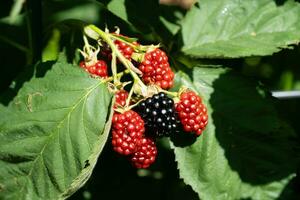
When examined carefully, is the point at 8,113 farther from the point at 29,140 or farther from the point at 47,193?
the point at 47,193

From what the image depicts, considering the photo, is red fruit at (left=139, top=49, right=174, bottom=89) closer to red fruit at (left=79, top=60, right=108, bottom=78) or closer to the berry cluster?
the berry cluster

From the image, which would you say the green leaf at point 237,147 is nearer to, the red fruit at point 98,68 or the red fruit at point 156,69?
the red fruit at point 156,69

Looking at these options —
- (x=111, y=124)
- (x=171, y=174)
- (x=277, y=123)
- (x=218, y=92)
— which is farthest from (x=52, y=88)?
(x=171, y=174)

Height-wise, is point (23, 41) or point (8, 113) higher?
point (8, 113)

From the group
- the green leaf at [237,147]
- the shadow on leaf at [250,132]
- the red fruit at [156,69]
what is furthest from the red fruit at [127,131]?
the shadow on leaf at [250,132]

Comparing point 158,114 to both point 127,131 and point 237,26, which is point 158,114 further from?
point 237,26

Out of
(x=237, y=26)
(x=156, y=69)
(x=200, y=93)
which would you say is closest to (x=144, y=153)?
(x=156, y=69)
